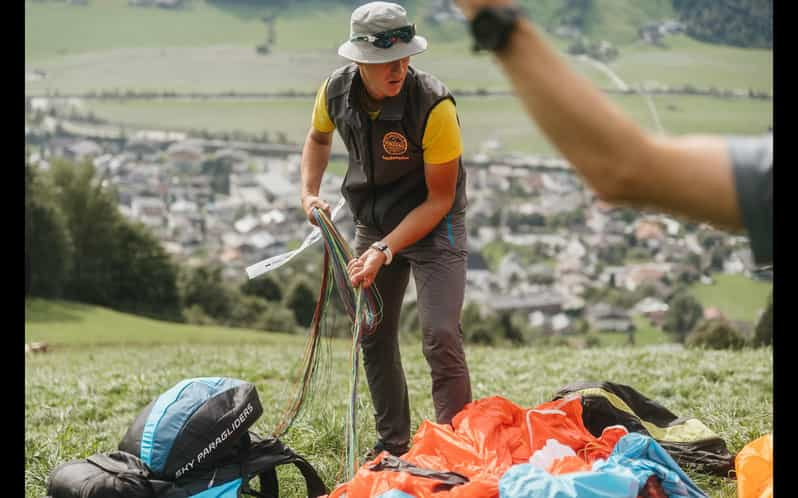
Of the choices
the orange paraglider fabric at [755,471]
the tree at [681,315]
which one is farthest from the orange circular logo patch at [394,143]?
the tree at [681,315]

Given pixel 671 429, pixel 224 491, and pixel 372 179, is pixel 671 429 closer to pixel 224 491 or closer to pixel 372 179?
pixel 372 179

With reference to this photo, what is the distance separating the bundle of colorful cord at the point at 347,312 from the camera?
4.35 m

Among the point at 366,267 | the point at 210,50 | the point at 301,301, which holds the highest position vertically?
the point at 210,50

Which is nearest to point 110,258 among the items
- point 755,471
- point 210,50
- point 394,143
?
point 394,143

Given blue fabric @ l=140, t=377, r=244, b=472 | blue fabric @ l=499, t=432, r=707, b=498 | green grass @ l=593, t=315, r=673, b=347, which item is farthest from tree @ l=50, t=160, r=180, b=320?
blue fabric @ l=499, t=432, r=707, b=498

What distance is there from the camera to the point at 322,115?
4.73m

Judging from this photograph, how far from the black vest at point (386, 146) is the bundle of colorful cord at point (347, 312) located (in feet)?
0.89

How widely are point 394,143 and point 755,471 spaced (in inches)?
86.7

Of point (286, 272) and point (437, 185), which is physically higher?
point (437, 185)

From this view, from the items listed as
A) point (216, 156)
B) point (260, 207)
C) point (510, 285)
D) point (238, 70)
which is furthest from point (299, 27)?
point (510, 285)

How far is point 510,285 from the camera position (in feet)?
168

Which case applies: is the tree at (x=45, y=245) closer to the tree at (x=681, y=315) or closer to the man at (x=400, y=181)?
the tree at (x=681, y=315)

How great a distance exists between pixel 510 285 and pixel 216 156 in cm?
2608

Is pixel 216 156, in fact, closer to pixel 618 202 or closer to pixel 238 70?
pixel 238 70
